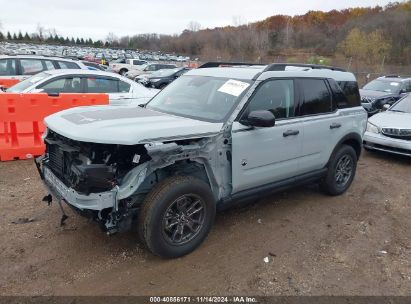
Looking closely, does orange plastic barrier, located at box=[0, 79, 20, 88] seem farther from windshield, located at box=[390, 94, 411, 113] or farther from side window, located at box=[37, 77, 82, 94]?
windshield, located at box=[390, 94, 411, 113]

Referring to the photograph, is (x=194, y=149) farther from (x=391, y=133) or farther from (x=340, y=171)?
(x=391, y=133)

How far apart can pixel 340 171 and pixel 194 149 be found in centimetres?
294

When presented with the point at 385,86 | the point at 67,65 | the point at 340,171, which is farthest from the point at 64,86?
the point at 385,86

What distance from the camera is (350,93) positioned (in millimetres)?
5449

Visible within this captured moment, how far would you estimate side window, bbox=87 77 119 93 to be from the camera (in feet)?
27.4

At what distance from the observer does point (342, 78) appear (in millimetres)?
5355

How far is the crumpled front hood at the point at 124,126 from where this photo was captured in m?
3.12

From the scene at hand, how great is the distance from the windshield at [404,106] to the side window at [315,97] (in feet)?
14.9

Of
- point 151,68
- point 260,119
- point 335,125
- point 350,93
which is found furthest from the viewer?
point 151,68

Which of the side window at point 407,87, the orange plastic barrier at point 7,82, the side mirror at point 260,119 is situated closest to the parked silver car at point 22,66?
the orange plastic barrier at point 7,82

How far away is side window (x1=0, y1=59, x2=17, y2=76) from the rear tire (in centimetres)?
968

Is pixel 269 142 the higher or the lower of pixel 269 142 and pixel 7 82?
the lower

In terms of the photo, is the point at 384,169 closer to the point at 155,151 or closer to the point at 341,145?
the point at 341,145

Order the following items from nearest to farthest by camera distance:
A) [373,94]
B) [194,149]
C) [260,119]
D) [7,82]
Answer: [194,149], [260,119], [7,82], [373,94]
